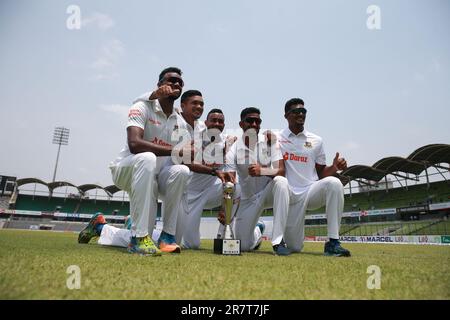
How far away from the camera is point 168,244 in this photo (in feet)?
10.2

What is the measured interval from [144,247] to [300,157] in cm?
242

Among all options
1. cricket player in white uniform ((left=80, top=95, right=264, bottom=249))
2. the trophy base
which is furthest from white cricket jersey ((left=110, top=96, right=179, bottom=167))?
the trophy base

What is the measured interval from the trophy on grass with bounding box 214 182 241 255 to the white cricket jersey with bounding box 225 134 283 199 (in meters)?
0.60

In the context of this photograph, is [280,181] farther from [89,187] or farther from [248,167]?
[89,187]

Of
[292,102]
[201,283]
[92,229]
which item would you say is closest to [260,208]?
[292,102]

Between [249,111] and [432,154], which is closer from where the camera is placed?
[249,111]

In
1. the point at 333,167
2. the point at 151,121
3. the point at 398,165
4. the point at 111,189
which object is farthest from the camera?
the point at 111,189

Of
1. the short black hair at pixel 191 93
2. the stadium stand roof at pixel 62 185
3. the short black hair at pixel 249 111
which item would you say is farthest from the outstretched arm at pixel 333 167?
the stadium stand roof at pixel 62 185

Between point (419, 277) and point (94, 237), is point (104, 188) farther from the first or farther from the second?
point (419, 277)

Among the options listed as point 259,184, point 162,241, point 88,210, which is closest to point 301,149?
point 259,184

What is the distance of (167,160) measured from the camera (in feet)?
11.5

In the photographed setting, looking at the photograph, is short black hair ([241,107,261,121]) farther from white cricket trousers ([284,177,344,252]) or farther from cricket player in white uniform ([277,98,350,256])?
white cricket trousers ([284,177,344,252])

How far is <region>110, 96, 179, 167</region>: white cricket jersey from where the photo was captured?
120 inches
